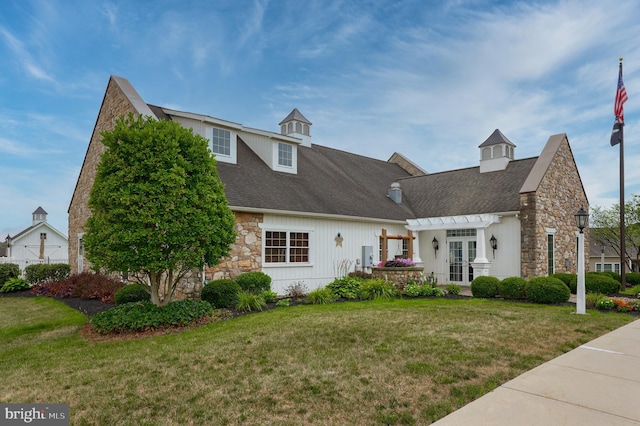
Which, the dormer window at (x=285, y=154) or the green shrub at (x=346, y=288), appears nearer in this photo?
the green shrub at (x=346, y=288)

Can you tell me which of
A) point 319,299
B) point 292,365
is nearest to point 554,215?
point 319,299

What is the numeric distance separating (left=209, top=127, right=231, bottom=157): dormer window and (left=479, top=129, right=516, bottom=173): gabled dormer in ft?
40.1

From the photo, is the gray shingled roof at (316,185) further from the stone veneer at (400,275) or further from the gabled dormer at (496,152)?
the gabled dormer at (496,152)

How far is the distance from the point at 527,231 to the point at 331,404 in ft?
45.0

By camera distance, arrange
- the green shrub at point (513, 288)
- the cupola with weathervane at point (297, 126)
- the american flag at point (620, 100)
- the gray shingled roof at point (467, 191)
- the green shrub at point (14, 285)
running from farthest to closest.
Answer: the cupola with weathervane at point (297, 126), the gray shingled roof at point (467, 191), the green shrub at point (14, 285), the american flag at point (620, 100), the green shrub at point (513, 288)

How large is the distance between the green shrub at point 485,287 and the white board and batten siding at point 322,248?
4.51 m

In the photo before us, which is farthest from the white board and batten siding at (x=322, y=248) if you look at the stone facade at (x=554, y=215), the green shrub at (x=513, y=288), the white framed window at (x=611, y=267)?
the white framed window at (x=611, y=267)

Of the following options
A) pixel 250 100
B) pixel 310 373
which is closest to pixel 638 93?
pixel 250 100

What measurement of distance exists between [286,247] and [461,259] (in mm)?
8207

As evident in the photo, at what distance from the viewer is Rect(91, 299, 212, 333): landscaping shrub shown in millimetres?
8273

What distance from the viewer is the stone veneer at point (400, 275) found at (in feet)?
48.0

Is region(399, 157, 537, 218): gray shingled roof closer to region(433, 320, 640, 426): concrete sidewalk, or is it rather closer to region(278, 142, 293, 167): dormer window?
region(278, 142, 293, 167): dormer window

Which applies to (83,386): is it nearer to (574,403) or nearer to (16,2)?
(574,403)

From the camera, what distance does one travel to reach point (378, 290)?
1322 centimetres
